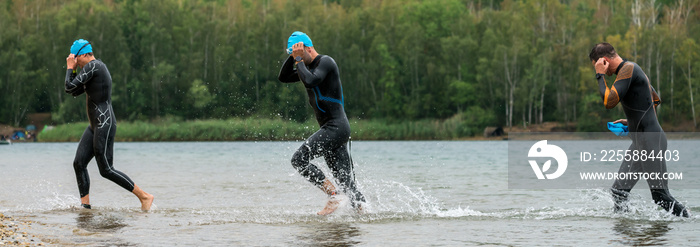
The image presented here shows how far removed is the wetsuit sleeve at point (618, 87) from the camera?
8.84 m

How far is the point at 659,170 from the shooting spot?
30.4ft

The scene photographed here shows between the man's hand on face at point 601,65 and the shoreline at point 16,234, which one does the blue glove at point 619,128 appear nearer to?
the man's hand on face at point 601,65

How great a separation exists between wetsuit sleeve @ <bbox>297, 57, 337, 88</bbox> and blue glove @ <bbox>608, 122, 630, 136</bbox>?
120 inches

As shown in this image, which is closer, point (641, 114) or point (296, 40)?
point (641, 114)

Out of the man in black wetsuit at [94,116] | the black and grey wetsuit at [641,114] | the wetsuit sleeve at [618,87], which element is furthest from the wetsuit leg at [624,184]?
the man in black wetsuit at [94,116]

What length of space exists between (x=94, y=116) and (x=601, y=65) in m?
5.96

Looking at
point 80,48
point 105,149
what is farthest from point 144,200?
point 80,48

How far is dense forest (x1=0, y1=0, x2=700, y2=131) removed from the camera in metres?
74.1

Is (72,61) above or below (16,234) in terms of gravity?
above

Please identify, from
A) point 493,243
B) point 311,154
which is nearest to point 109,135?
point 311,154

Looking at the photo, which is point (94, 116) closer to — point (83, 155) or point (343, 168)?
point (83, 155)

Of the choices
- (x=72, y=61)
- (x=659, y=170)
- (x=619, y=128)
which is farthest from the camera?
(x=72, y=61)

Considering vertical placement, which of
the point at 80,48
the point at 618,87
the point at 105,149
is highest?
the point at 80,48

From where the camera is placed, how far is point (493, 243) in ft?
26.0
